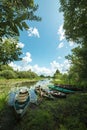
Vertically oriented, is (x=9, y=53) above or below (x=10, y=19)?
below

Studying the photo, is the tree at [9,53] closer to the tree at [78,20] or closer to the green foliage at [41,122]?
the green foliage at [41,122]

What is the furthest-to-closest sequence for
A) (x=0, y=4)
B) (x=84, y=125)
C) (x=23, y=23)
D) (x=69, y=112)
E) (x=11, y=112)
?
1. (x=11, y=112)
2. (x=69, y=112)
3. (x=84, y=125)
4. (x=0, y=4)
5. (x=23, y=23)

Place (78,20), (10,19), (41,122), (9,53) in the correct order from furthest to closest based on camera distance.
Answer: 1. (78,20)
2. (41,122)
3. (9,53)
4. (10,19)

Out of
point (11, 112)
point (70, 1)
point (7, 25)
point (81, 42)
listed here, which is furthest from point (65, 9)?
point (7, 25)

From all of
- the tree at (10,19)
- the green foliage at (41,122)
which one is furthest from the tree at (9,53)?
the green foliage at (41,122)

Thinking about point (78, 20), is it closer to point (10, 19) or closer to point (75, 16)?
point (75, 16)

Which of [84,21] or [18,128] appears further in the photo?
[84,21]

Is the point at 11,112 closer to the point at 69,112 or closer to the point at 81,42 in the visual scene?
the point at 69,112

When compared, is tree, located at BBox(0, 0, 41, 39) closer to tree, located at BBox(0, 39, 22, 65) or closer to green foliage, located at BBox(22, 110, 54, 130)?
tree, located at BBox(0, 39, 22, 65)

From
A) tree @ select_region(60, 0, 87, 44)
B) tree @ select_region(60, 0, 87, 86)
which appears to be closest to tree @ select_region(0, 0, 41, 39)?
tree @ select_region(60, 0, 87, 86)

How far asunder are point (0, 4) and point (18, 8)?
3.30 feet

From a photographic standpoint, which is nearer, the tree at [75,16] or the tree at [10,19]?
the tree at [10,19]

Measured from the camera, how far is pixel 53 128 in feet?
25.0

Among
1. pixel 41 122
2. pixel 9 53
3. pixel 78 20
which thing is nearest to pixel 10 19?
pixel 9 53
